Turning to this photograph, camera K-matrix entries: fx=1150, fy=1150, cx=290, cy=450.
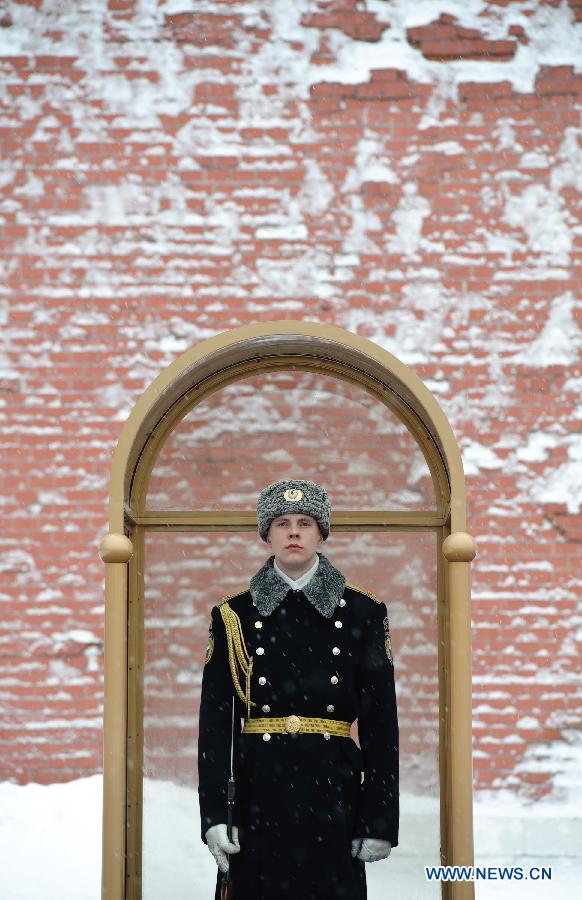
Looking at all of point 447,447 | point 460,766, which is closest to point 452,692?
point 460,766

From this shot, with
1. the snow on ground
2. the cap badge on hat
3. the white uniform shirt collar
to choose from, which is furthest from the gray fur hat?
the snow on ground

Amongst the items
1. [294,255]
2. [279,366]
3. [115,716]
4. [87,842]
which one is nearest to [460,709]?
[115,716]

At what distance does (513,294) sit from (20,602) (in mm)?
2199

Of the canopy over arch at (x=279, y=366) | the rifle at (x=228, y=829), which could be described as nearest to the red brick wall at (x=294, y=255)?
the canopy over arch at (x=279, y=366)

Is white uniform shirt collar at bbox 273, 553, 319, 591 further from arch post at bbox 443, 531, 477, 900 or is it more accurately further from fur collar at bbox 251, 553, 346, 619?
arch post at bbox 443, 531, 477, 900

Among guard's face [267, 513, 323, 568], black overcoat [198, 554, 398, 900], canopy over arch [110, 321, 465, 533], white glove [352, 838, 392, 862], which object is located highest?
canopy over arch [110, 321, 465, 533]

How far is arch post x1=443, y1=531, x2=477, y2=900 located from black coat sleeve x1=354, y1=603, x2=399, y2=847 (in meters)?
0.22

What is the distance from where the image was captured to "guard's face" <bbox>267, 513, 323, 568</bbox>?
310 cm

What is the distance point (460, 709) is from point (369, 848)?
0.48m

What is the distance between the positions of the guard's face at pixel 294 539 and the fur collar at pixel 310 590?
5cm

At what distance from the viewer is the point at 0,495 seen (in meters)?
4.34

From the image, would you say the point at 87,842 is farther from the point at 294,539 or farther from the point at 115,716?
the point at 294,539

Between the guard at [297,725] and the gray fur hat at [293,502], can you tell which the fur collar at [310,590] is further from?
the gray fur hat at [293,502]

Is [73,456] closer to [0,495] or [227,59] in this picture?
[0,495]
